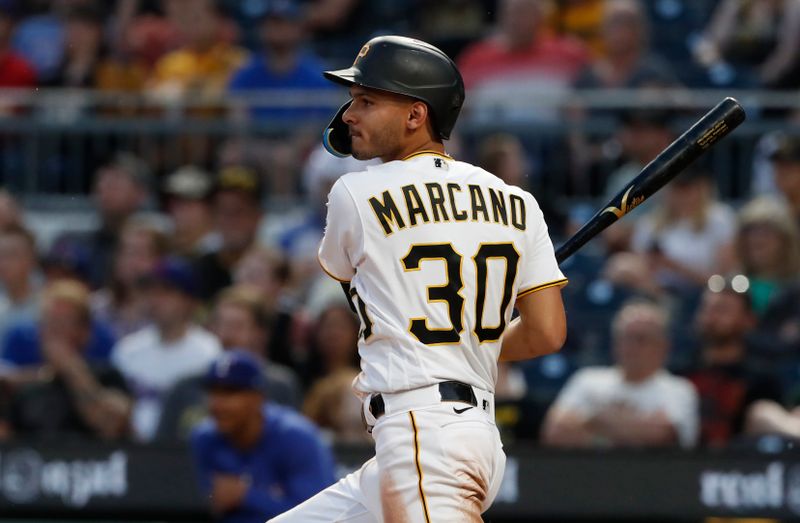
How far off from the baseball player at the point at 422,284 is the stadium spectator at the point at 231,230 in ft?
18.1

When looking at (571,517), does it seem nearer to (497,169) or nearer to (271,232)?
(497,169)

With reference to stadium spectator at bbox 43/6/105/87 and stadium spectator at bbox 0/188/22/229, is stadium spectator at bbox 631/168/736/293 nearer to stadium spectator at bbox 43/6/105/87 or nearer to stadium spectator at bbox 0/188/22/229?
stadium spectator at bbox 0/188/22/229

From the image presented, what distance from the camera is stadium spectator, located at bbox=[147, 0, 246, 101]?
11.4 m

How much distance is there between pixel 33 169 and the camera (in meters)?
11.4

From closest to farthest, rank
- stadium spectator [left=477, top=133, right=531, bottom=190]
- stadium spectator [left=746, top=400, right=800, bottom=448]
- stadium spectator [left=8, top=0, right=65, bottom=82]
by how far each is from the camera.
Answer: stadium spectator [left=746, top=400, right=800, bottom=448], stadium spectator [left=477, top=133, right=531, bottom=190], stadium spectator [left=8, top=0, right=65, bottom=82]

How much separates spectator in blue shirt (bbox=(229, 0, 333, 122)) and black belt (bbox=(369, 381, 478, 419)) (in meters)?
6.63

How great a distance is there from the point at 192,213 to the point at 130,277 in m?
0.64

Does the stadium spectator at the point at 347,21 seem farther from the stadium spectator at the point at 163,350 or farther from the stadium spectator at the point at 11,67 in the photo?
the stadium spectator at the point at 163,350

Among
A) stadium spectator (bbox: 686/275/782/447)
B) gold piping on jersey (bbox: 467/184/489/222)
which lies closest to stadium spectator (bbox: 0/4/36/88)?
stadium spectator (bbox: 686/275/782/447)

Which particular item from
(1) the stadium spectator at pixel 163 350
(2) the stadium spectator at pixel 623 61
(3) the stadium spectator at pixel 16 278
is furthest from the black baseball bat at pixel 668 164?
(3) the stadium spectator at pixel 16 278

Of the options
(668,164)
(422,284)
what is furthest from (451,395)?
(668,164)

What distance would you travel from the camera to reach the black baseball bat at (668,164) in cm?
488

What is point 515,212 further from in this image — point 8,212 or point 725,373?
point 8,212

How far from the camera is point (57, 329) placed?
9.34 m
